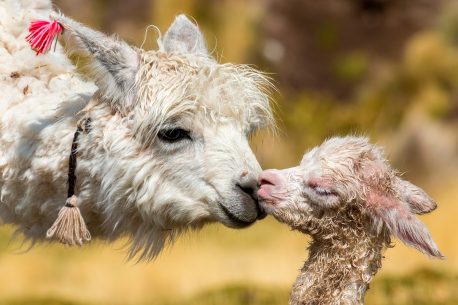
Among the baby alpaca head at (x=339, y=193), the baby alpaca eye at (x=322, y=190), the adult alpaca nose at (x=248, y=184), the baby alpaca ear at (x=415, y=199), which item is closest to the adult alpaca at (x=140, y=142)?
the adult alpaca nose at (x=248, y=184)

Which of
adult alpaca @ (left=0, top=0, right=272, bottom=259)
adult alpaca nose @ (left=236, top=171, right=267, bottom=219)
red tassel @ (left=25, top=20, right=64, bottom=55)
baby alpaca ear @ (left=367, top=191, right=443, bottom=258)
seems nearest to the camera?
baby alpaca ear @ (left=367, top=191, right=443, bottom=258)

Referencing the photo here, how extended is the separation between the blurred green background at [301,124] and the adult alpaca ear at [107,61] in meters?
3.05

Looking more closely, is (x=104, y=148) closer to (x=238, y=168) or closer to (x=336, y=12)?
(x=238, y=168)

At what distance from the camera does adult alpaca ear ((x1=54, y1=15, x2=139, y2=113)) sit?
5.09 m

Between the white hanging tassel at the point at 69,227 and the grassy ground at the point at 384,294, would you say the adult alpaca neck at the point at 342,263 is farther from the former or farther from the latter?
the grassy ground at the point at 384,294

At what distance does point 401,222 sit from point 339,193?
12.9 inches

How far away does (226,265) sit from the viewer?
10.7 metres

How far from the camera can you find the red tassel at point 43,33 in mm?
5121

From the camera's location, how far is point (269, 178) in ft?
15.8

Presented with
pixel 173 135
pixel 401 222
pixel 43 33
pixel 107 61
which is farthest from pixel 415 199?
pixel 43 33

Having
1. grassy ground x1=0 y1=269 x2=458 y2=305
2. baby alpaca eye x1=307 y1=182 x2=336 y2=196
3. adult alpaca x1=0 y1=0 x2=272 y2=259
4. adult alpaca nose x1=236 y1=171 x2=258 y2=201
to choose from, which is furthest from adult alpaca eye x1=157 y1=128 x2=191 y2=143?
grassy ground x1=0 y1=269 x2=458 y2=305

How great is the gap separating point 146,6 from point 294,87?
2.98 metres

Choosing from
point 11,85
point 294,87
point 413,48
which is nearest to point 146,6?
point 294,87

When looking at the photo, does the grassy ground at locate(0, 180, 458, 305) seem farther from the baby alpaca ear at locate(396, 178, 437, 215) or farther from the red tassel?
the red tassel
